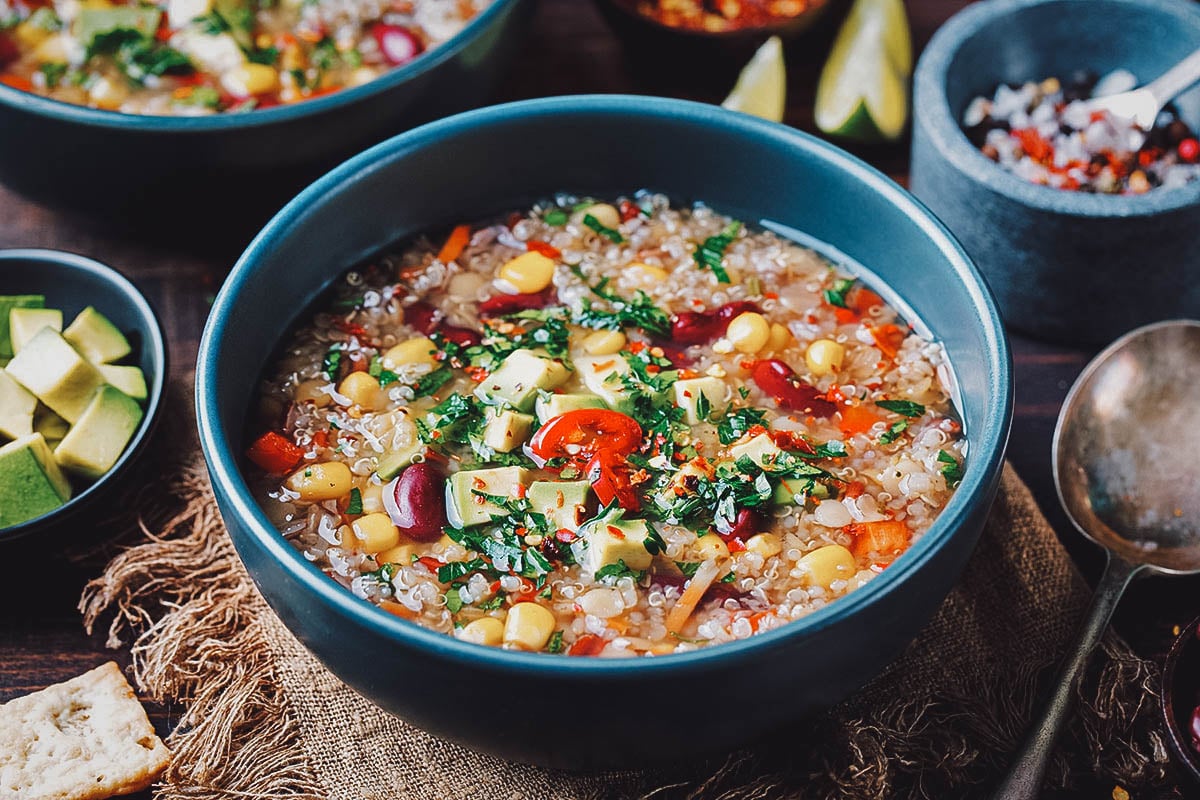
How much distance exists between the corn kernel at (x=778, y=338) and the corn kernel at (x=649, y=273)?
1.07 ft

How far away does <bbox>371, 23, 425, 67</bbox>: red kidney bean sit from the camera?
415 centimetres

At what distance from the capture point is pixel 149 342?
139 inches

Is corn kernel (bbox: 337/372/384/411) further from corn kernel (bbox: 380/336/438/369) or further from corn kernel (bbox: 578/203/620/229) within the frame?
corn kernel (bbox: 578/203/620/229)

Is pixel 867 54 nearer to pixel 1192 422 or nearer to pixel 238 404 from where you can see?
pixel 1192 422

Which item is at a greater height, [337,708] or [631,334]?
[631,334]

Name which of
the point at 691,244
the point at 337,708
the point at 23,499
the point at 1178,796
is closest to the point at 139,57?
the point at 23,499

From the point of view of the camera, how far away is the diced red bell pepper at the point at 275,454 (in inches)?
117

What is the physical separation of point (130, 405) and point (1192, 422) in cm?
276

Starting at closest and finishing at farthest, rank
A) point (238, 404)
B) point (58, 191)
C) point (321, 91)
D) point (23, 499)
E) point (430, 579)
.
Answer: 1. point (430, 579)
2. point (238, 404)
3. point (23, 499)
4. point (58, 191)
5. point (321, 91)

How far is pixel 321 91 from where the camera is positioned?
4.05 meters

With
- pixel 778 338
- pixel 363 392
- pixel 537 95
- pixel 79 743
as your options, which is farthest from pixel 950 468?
pixel 537 95

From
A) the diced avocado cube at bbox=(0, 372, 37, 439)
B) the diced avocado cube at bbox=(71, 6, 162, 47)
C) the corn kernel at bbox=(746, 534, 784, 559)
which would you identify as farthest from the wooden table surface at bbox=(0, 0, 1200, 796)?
the corn kernel at bbox=(746, 534, 784, 559)

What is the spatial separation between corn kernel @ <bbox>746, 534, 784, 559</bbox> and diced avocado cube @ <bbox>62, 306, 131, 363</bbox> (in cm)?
184

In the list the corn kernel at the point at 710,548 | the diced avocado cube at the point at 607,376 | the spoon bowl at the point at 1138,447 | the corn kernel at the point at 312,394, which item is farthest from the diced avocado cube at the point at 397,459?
the spoon bowl at the point at 1138,447
